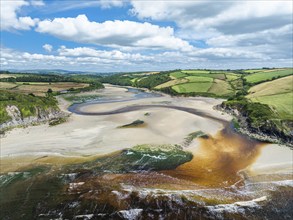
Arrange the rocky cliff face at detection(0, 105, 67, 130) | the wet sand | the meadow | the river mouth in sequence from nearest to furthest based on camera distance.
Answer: the river mouth
the wet sand
the rocky cliff face at detection(0, 105, 67, 130)
the meadow

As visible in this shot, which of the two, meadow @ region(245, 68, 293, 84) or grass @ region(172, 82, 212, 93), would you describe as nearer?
meadow @ region(245, 68, 293, 84)

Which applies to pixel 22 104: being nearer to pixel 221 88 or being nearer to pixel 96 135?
pixel 96 135

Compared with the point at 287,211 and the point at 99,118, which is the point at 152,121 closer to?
the point at 99,118

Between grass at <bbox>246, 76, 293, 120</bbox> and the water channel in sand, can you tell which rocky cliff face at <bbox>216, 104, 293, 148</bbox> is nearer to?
the water channel in sand

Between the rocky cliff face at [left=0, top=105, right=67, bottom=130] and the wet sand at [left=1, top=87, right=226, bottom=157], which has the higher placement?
the rocky cliff face at [left=0, top=105, right=67, bottom=130]

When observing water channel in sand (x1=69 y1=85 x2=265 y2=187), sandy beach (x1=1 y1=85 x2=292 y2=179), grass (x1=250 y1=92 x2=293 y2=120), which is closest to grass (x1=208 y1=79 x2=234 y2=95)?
grass (x1=250 y1=92 x2=293 y2=120)

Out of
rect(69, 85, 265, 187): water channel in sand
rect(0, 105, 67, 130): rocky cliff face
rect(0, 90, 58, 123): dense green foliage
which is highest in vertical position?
rect(0, 90, 58, 123): dense green foliage
